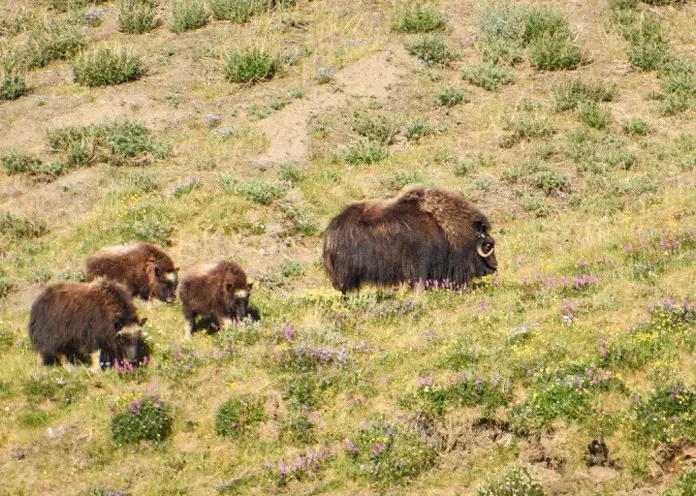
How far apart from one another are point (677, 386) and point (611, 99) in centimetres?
1612

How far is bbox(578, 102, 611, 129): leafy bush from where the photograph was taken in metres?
26.6

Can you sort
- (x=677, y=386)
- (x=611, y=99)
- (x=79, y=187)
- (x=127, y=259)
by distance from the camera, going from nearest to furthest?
(x=677, y=386) < (x=127, y=259) < (x=79, y=187) < (x=611, y=99)

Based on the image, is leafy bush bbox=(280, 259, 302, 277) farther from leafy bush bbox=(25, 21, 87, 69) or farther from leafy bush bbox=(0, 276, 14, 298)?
leafy bush bbox=(25, 21, 87, 69)

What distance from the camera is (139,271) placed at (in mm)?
18734

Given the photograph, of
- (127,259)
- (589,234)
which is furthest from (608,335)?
(127,259)

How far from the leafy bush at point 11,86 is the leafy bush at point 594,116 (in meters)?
14.7

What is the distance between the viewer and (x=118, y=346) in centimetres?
1565

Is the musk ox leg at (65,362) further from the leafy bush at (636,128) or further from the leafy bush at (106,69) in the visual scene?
the leafy bush at (636,128)

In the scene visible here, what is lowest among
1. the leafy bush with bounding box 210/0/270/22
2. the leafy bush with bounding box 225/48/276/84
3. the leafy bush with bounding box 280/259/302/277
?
the leafy bush with bounding box 280/259/302/277

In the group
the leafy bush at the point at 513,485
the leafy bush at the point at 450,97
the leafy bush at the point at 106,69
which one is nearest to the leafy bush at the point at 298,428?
the leafy bush at the point at 513,485

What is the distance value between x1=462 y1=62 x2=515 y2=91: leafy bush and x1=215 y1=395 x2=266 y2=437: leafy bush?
1637 cm

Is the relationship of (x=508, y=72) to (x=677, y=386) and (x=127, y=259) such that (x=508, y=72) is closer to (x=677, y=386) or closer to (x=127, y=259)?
(x=127, y=259)

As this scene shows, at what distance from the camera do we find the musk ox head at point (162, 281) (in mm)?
18672

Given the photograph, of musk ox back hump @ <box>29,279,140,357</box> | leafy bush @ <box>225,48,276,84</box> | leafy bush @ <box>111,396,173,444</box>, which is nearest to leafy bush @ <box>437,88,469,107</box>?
leafy bush @ <box>225,48,276,84</box>
